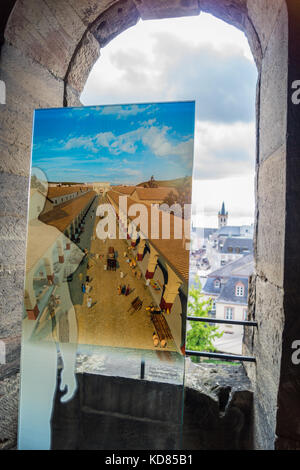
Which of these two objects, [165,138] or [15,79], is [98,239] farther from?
[15,79]

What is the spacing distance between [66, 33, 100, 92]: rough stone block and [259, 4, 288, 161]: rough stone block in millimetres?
1016

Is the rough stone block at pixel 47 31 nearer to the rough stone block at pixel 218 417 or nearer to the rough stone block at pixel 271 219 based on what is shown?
the rough stone block at pixel 271 219

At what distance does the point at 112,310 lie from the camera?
5.37 ft

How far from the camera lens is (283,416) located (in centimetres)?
134

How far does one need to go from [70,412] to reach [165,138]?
1288 millimetres

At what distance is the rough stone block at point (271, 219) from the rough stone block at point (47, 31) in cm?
126

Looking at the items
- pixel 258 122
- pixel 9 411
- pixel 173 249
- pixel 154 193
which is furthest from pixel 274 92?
A: pixel 9 411

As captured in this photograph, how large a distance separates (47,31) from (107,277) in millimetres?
1311

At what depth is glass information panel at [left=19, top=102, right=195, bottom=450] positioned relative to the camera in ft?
5.14

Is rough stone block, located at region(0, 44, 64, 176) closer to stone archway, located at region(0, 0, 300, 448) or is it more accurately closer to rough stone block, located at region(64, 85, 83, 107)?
stone archway, located at region(0, 0, 300, 448)

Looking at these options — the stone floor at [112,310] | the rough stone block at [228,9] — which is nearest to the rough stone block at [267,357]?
the stone floor at [112,310]

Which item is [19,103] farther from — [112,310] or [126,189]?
[112,310]

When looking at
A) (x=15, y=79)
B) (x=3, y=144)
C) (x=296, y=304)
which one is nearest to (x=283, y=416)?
(x=296, y=304)

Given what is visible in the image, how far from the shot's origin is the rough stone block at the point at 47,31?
5.73 feet
